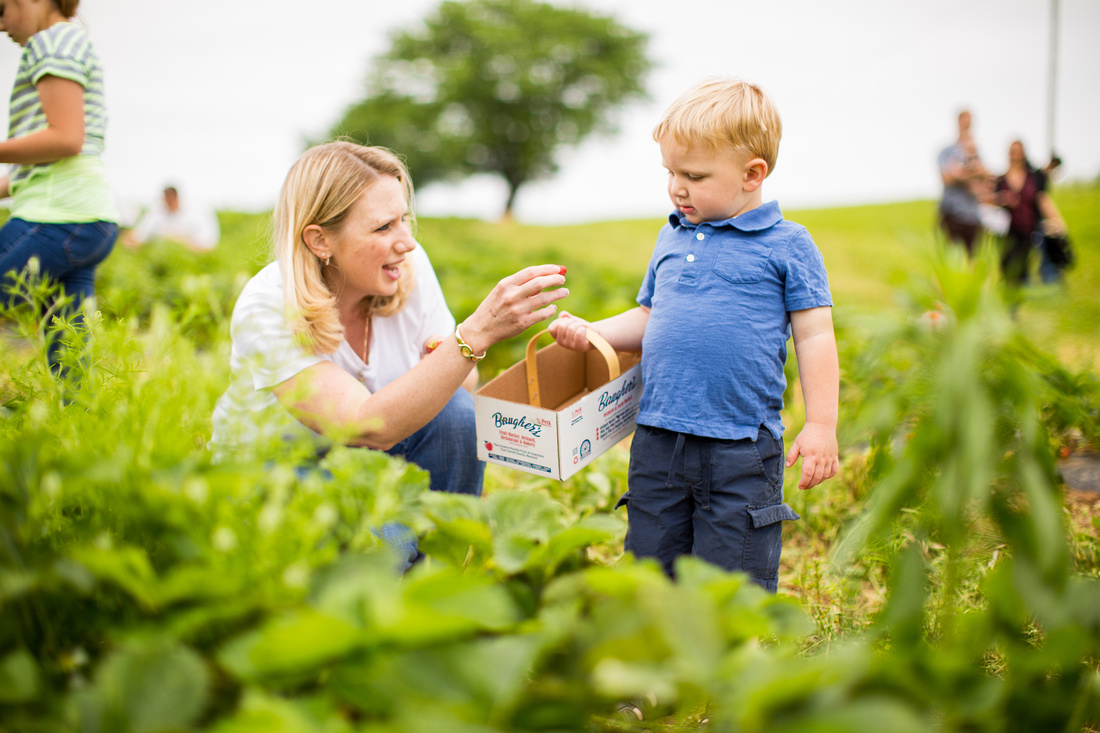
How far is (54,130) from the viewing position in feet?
7.76

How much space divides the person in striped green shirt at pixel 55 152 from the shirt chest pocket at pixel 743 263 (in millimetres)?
2094

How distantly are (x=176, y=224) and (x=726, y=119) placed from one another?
28.0 feet

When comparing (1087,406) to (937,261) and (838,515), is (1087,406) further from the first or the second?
(937,261)

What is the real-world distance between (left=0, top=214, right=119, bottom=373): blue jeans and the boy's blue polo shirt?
6.53 ft

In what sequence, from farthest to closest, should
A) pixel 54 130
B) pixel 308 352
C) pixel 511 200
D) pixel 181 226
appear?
1. pixel 511 200
2. pixel 181 226
3. pixel 54 130
4. pixel 308 352

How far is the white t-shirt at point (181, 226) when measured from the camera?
832 centimetres

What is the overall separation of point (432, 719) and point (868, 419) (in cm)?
68

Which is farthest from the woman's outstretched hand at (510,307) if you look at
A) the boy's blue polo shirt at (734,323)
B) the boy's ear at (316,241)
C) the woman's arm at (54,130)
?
the woman's arm at (54,130)

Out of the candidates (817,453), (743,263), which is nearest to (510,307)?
(743,263)

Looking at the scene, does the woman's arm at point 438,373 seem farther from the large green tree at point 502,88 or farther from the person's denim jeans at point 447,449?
the large green tree at point 502,88

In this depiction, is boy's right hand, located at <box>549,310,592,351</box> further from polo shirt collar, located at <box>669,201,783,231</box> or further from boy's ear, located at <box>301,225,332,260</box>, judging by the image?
boy's ear, located at <box>301,225,332,260</box>

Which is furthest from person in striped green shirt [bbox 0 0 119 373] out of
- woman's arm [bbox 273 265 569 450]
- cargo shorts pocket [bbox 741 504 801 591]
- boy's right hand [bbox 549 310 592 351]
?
cargo shorts pocket [bbox 741 504 801 591]

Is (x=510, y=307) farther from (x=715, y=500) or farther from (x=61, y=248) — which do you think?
(x=61, y=248)

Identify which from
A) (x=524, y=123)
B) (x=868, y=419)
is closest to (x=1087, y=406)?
(x=868, y=419)
